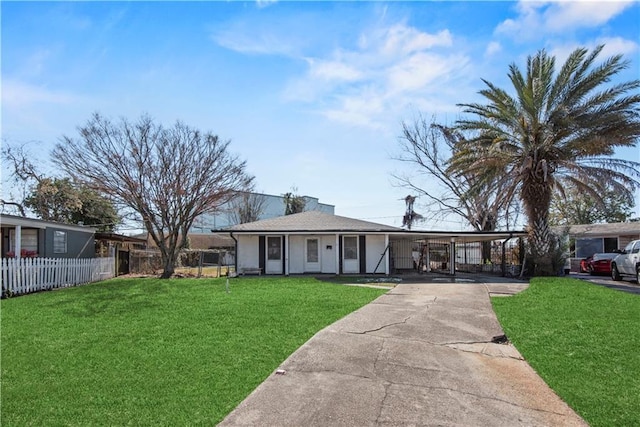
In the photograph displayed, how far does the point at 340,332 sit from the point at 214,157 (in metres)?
16.4

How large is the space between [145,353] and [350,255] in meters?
15.9

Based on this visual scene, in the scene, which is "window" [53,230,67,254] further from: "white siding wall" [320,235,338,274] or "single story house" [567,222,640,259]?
"single story house" [567,222,640,259]

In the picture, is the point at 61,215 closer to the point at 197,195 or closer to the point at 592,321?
the point at 197,195

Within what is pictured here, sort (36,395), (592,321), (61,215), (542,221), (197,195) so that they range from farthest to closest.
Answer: (61,215), (197,195), (542,221), (592,321), (36,395)

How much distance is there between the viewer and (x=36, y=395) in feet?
15.0

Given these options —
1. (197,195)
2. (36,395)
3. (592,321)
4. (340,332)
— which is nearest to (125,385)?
(36,395)

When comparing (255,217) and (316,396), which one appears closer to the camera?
(316,396)

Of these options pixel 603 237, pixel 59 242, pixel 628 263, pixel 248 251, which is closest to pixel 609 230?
pixel 603 237

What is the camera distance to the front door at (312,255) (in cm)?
2159

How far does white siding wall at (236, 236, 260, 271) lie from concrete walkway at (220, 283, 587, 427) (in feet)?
44.6

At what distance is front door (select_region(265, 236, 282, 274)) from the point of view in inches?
847

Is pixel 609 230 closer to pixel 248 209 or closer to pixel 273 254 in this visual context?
pixel 273 254

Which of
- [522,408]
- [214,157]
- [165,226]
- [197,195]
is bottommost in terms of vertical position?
[522,408]

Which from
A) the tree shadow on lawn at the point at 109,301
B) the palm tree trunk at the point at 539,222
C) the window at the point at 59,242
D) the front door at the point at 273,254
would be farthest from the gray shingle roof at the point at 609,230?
the window at the point at 59,242
